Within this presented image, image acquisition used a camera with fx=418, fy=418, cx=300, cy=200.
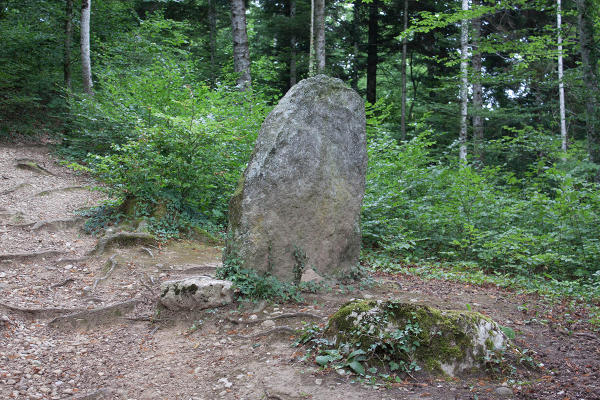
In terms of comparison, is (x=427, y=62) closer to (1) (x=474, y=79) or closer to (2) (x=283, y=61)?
(2) (x=283, y=61)

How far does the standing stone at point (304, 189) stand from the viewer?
509 cm

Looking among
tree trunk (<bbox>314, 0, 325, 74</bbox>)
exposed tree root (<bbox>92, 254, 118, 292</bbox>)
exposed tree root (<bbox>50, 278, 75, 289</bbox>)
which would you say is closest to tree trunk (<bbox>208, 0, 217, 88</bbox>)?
tree trunk (<bbox>314, 0, 325, 74</bbox>)

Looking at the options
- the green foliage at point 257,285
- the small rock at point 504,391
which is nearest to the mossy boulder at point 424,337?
the small rock at point 504,391

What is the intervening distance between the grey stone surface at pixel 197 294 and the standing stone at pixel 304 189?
41 cm

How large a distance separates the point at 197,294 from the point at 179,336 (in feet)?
1.62

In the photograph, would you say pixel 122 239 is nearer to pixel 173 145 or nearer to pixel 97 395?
pixel 173 145

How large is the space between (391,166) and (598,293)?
15.0 feet

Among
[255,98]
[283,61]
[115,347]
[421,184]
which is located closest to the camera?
[115,347]

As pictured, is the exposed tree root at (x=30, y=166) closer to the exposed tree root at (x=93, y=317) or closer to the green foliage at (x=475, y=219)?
the exposed tree root at (x=93, y=317)

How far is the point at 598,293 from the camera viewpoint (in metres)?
5.86

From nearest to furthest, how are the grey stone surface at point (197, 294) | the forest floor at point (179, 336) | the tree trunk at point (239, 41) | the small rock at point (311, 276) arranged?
the forest floor at point (179, 336) < the grey stone surface at point (197, 294) < the small rock at point (311, 276) < the tree trunk at point (239, 41)

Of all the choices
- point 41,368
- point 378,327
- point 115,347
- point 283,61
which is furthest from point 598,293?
point 283,61

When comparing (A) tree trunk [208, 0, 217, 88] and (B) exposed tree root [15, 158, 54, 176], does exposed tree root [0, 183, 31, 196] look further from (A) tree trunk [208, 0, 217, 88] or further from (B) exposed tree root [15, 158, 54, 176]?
(A) tree trunk [208, 0, 217, 88]

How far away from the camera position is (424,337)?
11.6 ft
